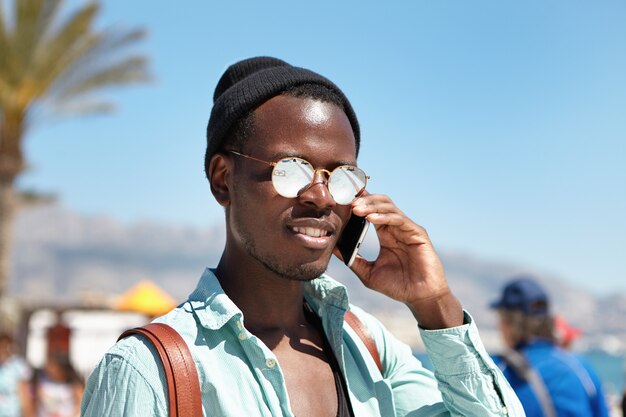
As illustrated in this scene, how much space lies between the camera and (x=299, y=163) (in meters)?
1.89

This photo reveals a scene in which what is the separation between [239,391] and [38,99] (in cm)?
1673

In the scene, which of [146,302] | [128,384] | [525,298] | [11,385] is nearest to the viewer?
[128,384]

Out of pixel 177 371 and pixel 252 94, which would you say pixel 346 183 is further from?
pixel 177 371

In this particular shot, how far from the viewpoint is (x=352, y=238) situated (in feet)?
6.89

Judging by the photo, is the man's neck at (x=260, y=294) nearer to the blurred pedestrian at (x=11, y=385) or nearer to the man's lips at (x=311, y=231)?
the man's lips at (x=311, y=231)

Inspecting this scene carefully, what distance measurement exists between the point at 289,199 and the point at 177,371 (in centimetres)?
50

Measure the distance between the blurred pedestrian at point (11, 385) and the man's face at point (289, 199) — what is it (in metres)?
7.33

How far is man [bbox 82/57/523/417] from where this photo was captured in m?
1.87

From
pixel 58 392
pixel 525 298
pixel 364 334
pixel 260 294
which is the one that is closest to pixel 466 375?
pixel 364 334

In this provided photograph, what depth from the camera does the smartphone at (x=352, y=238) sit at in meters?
2.07

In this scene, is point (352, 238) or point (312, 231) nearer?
point (312, 231)

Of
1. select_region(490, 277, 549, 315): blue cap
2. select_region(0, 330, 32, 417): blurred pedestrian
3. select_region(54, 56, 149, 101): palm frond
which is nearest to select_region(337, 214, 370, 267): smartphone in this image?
select_region(490, 277, 549, 315): blue cap

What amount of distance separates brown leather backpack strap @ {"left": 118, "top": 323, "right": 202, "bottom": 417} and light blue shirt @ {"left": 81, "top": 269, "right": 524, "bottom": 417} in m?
0.02

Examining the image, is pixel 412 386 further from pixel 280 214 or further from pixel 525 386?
pixel 525 386
